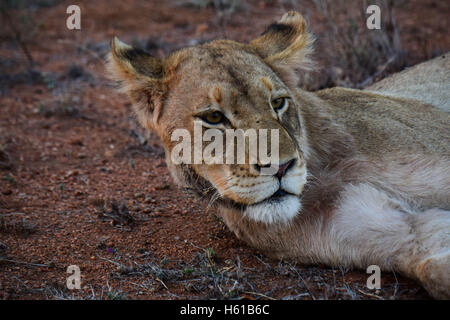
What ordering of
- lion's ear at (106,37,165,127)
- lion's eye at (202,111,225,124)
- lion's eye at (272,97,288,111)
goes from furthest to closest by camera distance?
1. lion's ear at (106,37,165,127)
2. lion's eye at (272,97,288,111)
3. lion's eye at (202,111,225,124)

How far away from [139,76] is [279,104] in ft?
3.15

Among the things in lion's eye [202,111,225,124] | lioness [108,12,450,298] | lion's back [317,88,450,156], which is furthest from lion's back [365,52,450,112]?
lion's eye [202,111,225,124]

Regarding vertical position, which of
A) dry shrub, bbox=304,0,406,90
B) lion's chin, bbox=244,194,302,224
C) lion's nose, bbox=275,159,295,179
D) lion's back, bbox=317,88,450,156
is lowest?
lion's chin, bbox=244,194,302,224

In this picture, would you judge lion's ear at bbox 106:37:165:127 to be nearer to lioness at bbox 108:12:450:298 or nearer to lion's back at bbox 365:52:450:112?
lioness at bbox 108:12:450:298

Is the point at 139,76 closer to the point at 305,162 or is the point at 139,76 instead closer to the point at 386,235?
the point at 305,162

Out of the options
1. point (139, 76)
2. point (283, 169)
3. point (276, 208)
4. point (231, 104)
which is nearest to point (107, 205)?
point (139, 76)

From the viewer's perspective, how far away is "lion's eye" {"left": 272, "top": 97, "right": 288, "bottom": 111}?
343 cm

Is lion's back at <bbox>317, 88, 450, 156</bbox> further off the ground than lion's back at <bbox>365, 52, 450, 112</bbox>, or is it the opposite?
lion's back at <bbox>365, 52, 450, 112</bbox>

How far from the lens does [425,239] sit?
3201 mm

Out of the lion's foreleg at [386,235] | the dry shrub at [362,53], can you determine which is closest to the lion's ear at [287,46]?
the lion's foreleg at [386,235]

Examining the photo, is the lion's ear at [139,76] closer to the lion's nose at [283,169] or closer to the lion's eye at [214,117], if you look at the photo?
the lion's eye at [214,117]

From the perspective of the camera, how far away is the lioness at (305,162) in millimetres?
3133

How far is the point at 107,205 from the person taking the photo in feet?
15.0
